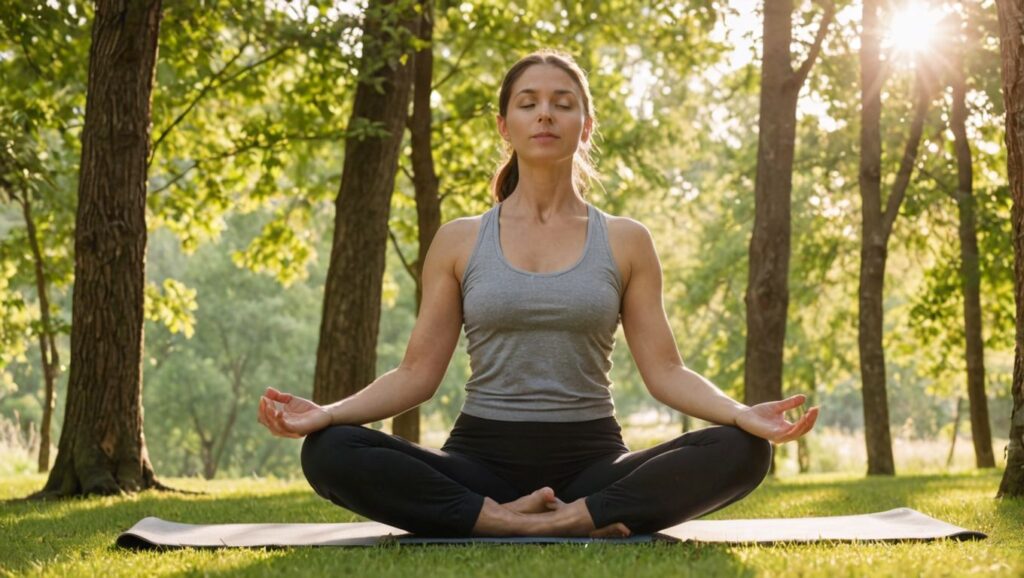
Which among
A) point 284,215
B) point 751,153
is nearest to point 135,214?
point 284,215

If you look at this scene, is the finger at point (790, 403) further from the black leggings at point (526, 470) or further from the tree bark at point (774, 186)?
the tree bark at point (774, 186)

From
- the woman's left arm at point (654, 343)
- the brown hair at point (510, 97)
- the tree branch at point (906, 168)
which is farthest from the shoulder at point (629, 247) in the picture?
the tree branch at point (906, 168)

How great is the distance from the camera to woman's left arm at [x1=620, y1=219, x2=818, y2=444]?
434cm

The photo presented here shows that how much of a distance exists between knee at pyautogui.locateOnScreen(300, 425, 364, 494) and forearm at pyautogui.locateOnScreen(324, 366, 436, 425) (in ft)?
0.25

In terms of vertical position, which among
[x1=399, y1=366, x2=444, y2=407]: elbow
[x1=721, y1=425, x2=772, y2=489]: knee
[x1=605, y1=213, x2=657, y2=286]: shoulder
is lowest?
[x1=721, y1=425, x2=772, y2=489]: knee

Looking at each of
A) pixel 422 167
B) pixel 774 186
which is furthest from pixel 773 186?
pixel 422 167

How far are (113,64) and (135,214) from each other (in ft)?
3.29

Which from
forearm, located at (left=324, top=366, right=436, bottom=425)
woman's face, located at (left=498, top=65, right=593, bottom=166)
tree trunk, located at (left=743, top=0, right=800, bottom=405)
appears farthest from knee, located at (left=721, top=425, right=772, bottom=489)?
tree trunk, located at (left=743, top=0, right=800, bottom=405)

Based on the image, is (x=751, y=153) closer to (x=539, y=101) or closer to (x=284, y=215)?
(x=284, y=215)

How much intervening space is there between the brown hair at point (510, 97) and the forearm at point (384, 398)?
3.00 ft

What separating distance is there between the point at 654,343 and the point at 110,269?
4.63m

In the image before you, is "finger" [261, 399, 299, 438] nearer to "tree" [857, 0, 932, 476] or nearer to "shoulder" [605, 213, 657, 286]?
"shoulder" [605, 213, 657, 286]

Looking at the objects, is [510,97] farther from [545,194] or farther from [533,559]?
[533,559]

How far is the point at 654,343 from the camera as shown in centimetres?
457
